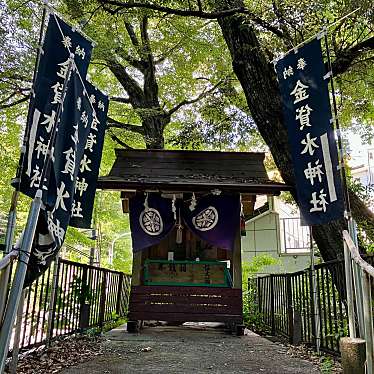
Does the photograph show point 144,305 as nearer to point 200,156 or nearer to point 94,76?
point 200,156

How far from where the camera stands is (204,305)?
8039mm

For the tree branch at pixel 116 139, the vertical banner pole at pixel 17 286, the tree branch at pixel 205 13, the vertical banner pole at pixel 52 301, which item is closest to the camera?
the vertical banner pole at pixel 17 286

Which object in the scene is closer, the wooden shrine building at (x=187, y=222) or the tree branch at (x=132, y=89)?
the wooden shrine building at (x=187, y=222)

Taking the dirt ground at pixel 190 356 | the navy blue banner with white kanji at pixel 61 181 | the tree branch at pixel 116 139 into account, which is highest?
the tree branch at pixel 116 139

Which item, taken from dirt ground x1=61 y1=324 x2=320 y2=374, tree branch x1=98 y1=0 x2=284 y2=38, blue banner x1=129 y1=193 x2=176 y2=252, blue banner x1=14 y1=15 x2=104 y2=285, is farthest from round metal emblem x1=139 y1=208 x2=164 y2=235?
tree branch x1=98 y1=0 x2=284 y2=38

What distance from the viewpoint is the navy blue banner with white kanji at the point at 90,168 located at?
17.8ft

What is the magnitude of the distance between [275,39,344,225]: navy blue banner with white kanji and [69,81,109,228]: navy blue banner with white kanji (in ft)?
9.70

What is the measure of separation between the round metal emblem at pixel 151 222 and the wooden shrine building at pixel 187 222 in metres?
0.02

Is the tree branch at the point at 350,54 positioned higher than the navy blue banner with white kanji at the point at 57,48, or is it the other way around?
the tree branch at the point at 350,54

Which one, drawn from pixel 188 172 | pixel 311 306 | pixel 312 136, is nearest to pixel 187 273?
pixel 188 172

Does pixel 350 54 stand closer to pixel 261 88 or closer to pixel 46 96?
pixel 261 88

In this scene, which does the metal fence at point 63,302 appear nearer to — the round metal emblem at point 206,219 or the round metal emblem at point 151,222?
the round metal emblem at point 151,222

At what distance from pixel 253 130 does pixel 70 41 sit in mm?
8122

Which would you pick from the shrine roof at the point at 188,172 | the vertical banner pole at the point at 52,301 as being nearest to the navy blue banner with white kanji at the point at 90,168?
the vertical banner pole at the point at 52,301
